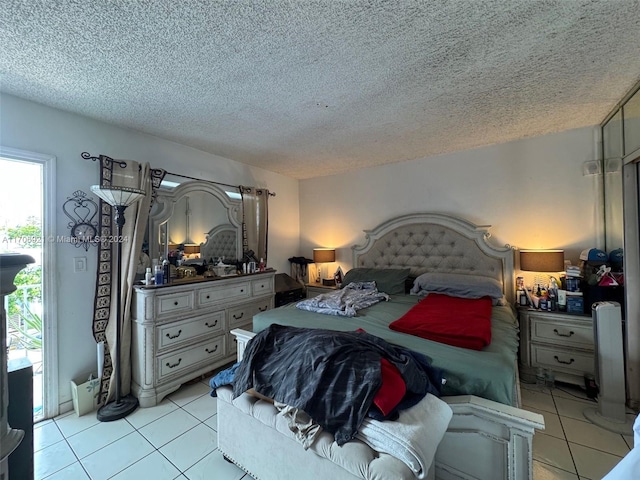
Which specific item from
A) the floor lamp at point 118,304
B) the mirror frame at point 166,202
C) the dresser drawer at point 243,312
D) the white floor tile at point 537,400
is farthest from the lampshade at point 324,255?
the white floor tile at point 537,400

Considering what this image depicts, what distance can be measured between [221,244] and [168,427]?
6.12 feet

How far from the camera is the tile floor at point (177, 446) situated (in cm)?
159

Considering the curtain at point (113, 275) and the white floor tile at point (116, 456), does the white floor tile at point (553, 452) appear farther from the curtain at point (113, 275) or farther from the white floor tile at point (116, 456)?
the curtain at point (113, 275)

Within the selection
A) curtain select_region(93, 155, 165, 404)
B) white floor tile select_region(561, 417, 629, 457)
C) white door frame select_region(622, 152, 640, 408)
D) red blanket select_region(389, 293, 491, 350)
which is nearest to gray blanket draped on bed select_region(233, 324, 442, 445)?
red blanket select_region(389, 293, 491, 350)

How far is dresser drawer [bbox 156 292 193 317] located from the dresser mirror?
0.53 meters

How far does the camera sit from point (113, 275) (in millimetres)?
2322

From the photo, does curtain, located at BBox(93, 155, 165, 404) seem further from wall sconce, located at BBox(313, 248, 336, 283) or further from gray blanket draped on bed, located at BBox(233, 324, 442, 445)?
wall sconce, located at BBox(313, 248, 336, 283)

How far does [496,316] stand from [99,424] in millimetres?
3212

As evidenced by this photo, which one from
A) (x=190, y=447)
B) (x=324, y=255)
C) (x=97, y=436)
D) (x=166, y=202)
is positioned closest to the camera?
(x=190, y=447)

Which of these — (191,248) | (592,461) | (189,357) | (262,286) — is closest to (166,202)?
(191,248)

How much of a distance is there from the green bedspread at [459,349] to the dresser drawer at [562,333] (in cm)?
48

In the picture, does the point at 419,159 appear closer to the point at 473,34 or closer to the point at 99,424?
the point at 473,34

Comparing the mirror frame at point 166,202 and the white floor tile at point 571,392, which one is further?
the mirror frame at point 166,202

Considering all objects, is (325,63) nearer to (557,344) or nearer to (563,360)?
(557,344)
